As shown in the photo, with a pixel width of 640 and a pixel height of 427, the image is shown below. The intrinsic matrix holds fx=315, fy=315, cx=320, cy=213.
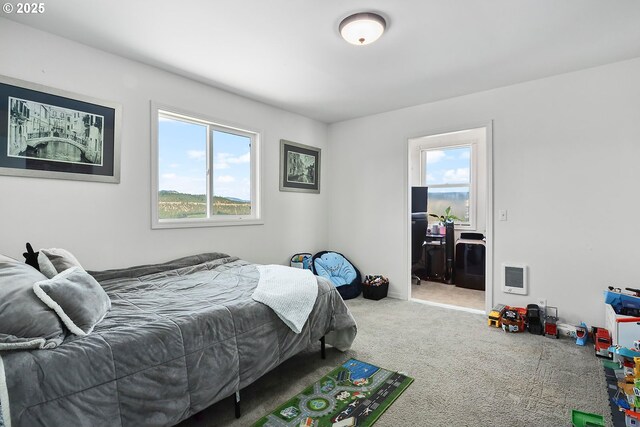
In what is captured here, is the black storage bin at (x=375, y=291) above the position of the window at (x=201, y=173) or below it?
below

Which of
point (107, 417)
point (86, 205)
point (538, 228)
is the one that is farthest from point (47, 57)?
point (538, 228)

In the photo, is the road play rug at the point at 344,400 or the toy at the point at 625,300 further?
the toy at the point at 625,300

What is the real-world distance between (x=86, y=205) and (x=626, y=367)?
164 inches

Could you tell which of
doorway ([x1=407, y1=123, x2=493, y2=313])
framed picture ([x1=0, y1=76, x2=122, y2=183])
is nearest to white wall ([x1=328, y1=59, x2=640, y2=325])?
doorway ([x1=407, y1=123, x2=493, y2=313])

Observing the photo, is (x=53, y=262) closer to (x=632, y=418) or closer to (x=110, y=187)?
(x=110, y=187)

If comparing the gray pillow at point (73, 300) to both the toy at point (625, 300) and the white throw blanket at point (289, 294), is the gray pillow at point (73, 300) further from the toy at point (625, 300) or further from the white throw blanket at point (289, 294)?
the toy at point (625, 300)

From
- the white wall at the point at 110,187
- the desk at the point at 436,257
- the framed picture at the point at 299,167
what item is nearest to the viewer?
the white wall at the point at 110,187

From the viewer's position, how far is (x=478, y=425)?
5.67 ft

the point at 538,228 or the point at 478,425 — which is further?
the point at 538,228

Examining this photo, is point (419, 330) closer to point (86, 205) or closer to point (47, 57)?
point (86, 205)

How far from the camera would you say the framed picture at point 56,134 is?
7.11 feet

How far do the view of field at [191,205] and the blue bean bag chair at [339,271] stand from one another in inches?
50.0

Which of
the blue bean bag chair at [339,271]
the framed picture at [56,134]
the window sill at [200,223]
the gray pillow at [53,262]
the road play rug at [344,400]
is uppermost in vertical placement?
the framed picture at [56,134]

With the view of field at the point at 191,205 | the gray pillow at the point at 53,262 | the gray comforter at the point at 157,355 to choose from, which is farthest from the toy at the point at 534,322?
the gray pillow at the point at 53,262
